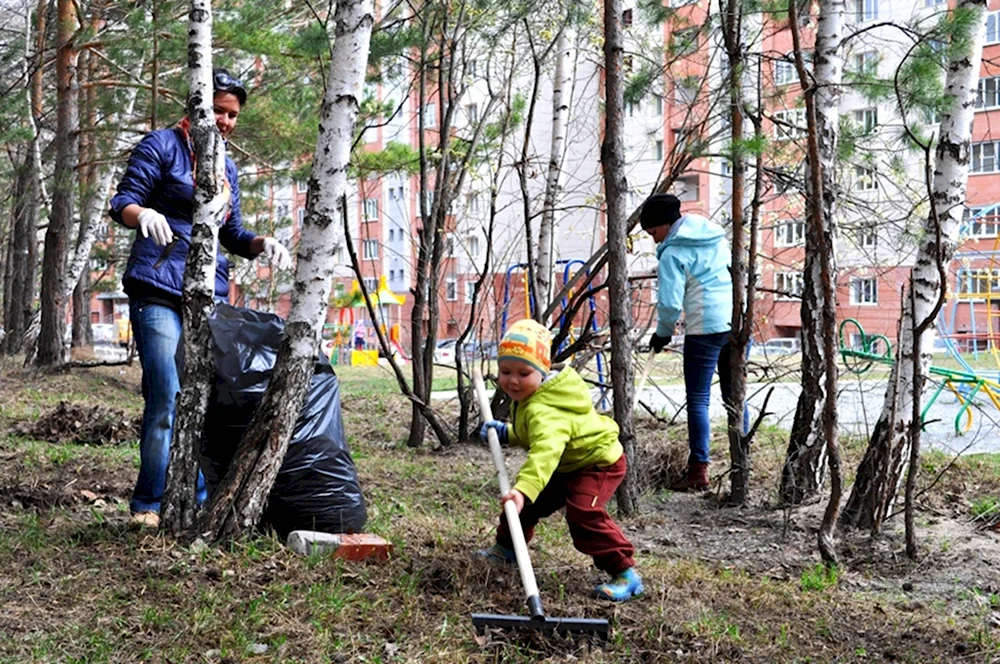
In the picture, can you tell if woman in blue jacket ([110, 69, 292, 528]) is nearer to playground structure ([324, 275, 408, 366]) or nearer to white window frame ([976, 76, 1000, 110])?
white window frame ([976, 76, 1000, 110])

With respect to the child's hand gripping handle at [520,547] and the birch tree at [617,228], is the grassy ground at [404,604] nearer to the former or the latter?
the child's hand gripping handle at [520,547]

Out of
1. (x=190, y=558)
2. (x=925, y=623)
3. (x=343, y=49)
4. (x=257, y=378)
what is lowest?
(x=925, y=623)

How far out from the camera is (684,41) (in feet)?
19.6

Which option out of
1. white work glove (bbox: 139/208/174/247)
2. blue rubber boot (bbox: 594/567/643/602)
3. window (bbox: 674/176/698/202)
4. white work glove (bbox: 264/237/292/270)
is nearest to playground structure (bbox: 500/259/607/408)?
window (bbox: 674/176/698/202)

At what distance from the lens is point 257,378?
3.70m

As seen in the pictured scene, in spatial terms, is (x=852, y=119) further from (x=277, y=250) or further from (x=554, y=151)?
(x=277, y=250)

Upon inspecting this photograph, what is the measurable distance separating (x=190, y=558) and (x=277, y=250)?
116cm

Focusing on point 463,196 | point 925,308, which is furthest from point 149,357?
point 463,196

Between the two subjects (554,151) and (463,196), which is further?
(463,196)

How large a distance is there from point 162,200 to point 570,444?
1.76 m

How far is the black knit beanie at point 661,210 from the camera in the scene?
227 inches

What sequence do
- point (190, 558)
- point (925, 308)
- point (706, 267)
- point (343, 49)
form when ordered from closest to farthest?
point (190, 558) < point (343, 49) < point (925, 308) < point (706, 267)

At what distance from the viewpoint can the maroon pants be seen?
136 inches

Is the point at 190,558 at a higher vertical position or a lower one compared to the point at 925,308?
lower
